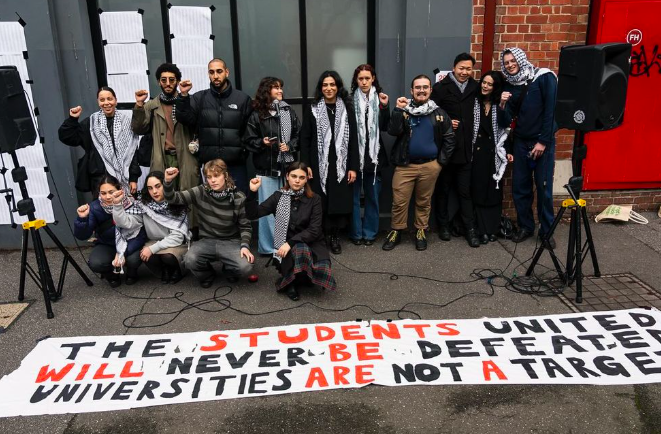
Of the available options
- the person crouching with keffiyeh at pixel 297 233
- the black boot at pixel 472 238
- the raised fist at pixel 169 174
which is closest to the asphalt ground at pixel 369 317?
the black boot at pixel 472 238

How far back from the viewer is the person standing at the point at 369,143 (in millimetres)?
6332

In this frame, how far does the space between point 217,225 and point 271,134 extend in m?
1.21

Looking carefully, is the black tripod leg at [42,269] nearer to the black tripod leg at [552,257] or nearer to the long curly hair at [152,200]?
the long curly hair at [152,200]

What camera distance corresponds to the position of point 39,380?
4203 millimetres

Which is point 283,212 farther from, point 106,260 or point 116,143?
point 116,143

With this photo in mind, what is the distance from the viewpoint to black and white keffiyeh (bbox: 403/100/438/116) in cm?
623

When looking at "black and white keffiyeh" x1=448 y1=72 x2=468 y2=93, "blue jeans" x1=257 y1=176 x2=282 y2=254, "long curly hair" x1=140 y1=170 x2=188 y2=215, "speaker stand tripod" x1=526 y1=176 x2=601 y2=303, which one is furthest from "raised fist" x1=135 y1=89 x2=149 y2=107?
"speaker stand tripod" x1=526 y1=176 x2=601 y2=303

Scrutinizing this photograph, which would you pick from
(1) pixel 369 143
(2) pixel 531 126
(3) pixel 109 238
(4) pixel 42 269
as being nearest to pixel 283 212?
(1) pixel 369 143

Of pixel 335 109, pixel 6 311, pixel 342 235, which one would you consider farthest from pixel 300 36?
pixel 6 311

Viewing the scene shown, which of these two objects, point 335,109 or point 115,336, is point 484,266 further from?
point 115,336

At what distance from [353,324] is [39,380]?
248cm

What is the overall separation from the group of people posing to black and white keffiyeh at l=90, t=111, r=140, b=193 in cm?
1

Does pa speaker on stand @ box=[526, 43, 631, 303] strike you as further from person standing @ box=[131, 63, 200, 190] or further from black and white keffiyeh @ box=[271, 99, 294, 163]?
person standing @ box=[131, 63, 200, 190]

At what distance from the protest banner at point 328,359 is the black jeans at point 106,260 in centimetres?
108
